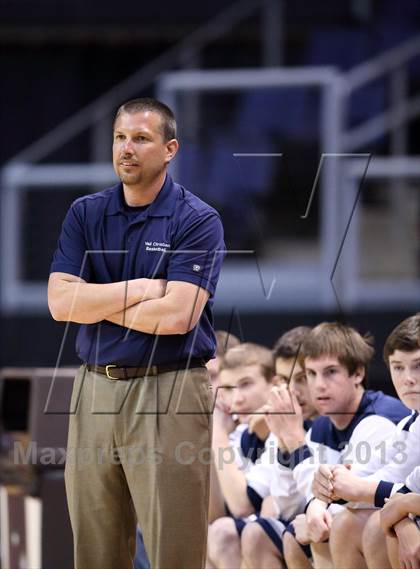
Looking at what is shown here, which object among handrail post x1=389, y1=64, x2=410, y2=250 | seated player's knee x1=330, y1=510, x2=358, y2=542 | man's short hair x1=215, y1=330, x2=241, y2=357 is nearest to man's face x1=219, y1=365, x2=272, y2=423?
man's short hair x1=215, y1=330, x2=241, y2=357

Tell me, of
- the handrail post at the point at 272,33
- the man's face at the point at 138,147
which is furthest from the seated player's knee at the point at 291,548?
the handrail post at the point at 272,33

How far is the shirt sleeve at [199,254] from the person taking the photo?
359 cm

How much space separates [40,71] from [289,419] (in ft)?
18.0

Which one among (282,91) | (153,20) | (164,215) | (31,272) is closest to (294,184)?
(282,91)

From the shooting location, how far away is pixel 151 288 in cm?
361

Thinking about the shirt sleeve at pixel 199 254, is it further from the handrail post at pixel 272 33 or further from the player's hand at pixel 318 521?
the handrail post at pixel 272 33

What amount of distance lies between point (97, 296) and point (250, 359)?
35.9 inches

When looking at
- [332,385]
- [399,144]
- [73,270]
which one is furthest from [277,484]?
[399,144]

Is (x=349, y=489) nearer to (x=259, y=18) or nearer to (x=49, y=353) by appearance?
(x=49, y=353)

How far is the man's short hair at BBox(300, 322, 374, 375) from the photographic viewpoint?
4035 mm

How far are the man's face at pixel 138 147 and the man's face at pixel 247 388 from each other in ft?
3.04

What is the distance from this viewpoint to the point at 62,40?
9070mm

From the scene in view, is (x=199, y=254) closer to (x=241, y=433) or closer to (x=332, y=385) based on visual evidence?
(x=332, y=385)

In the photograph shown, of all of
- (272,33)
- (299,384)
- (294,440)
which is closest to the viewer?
(294,440)
